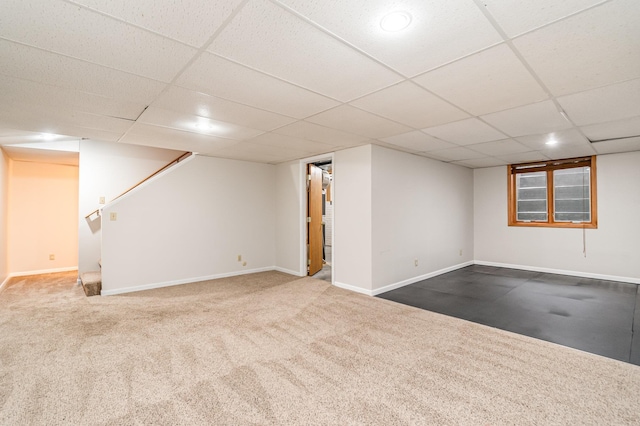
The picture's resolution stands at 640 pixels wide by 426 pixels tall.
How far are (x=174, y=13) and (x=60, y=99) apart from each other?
1955 millimetres

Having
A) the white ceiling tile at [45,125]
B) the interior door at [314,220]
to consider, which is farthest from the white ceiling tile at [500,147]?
the white ceiling tile at [45,125]

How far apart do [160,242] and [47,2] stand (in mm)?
4013

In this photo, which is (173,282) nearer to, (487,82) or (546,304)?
(487,82)

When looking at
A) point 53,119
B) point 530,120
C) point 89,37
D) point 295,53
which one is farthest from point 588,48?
point 53,119

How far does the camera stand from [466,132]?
12.5 feet

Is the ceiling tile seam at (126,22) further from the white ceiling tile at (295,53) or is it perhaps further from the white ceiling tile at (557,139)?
the white ceiling tile at (557,139)

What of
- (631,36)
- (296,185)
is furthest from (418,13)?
Answer: (296,185)

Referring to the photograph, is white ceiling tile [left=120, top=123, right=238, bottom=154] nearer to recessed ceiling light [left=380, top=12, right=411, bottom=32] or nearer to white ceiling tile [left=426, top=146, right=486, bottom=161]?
recessed ceiling light [left=380, top=12, right=411, bottom=32]

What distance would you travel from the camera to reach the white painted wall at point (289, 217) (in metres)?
5.83

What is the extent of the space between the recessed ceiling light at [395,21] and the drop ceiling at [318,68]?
35 mm

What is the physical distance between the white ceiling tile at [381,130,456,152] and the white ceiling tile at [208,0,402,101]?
65.4 inches

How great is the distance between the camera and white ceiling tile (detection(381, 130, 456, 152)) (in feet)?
13.0

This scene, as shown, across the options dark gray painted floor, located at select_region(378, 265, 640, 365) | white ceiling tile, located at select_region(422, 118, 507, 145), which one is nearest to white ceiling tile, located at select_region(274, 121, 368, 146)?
white ceiling tile, located at select_region(422, 118, 507, 145)

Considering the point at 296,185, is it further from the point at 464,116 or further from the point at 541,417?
the point at 541,417
